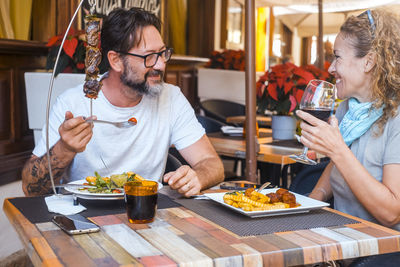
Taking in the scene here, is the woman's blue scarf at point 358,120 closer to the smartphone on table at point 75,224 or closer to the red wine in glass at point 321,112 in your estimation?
the red wine in glass at point 321,112

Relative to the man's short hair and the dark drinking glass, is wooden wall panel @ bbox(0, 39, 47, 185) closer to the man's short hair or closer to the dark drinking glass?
the man's short hair

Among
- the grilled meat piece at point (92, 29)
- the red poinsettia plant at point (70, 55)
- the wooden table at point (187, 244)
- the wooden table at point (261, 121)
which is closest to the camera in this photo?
the wooden table at point (187, 244)

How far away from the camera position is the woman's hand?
5.46 feet

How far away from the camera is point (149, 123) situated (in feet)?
→ 7.44

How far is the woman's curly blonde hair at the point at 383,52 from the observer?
1.77 meters

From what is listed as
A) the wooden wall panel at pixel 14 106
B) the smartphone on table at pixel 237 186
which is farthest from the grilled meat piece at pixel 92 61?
the wooden wall panel at pixel 14 106

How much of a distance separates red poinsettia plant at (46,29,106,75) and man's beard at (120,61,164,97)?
40.7 inches

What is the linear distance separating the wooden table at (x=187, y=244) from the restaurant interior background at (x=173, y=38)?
1.02 meters

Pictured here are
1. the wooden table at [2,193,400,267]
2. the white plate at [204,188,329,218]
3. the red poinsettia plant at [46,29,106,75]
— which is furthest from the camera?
the red poinsettia plant at [46,29,106,75]

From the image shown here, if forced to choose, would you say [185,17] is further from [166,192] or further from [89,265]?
[89,265]

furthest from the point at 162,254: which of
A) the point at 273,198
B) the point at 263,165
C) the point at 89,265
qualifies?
the point at 263,165

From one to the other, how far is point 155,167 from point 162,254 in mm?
1161

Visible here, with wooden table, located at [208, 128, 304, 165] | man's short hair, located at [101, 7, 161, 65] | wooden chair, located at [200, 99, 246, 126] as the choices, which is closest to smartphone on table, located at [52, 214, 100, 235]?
man's short hair, located at [101, 7, 161, 65]

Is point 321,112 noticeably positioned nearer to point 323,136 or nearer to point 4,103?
point 323,136
